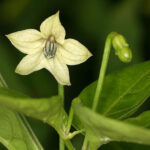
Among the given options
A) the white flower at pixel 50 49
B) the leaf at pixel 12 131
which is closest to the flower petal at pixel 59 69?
the white flower at pixel 50 49

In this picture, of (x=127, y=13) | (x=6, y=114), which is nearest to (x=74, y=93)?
(x=127, y=13)

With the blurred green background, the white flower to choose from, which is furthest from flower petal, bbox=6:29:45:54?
the blurred green background

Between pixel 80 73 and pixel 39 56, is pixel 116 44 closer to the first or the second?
pixel 39 56

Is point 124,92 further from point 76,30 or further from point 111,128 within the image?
point 76,30

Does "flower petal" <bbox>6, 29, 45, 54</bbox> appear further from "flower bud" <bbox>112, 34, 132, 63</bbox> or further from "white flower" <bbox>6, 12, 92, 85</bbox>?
"flower bud" <bbox>112, 34, 132, 63</bbox>

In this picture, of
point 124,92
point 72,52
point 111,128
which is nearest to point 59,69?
point 72,52

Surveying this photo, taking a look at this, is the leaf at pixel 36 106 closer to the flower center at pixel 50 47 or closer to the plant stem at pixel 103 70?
the plant stem at pixel 103 70
